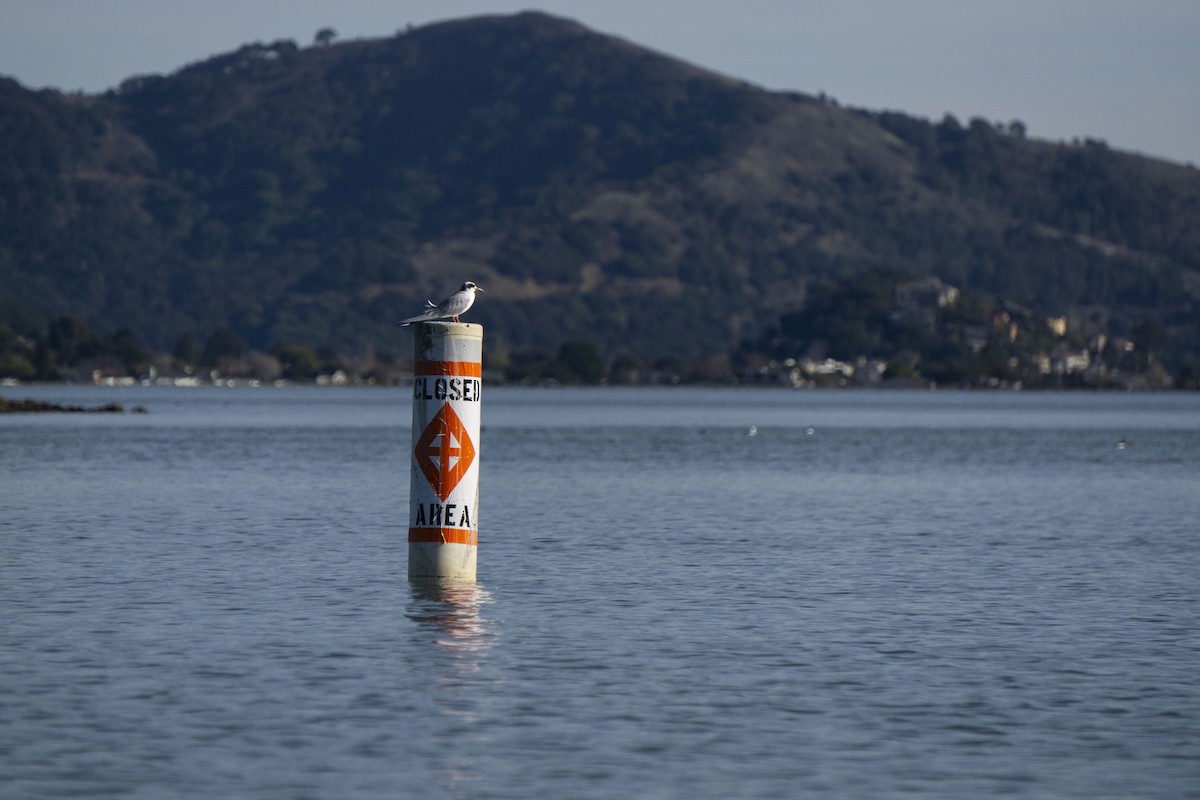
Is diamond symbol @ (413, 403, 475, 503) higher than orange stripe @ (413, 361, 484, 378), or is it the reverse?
orange stripe @ (413, 361, 484, 378)

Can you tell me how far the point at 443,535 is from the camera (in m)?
27.9

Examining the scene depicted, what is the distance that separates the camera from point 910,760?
53.4 feet

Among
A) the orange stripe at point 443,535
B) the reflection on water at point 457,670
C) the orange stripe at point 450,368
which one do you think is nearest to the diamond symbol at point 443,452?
the orange stripe at point 450,368

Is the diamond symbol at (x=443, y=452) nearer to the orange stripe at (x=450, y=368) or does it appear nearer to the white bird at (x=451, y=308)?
the orange stripe at (x=450, y=368)

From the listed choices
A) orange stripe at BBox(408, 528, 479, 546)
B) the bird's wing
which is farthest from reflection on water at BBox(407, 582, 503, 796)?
the bird's wing

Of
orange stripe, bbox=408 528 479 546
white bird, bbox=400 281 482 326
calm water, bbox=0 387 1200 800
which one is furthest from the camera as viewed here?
orange stripe, bbox=408 528 479 546

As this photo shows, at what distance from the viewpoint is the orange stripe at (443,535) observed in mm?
27875

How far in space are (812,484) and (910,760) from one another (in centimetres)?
5055

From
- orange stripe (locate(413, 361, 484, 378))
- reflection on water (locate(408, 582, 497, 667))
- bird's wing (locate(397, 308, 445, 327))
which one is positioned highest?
bird's wing (locate(397, 308, 445, 327))

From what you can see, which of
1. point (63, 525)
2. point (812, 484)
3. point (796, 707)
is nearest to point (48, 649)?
point (796, 707)

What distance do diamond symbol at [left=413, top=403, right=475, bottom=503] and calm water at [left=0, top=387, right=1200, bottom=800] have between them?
1.90m

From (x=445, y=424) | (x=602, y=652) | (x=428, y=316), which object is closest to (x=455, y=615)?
(x=445, y=424)

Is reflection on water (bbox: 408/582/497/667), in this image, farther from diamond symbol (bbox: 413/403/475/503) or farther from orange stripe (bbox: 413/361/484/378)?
orange stripe (bbox: 413/361/484/378)

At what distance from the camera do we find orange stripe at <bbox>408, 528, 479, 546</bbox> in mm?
27875
